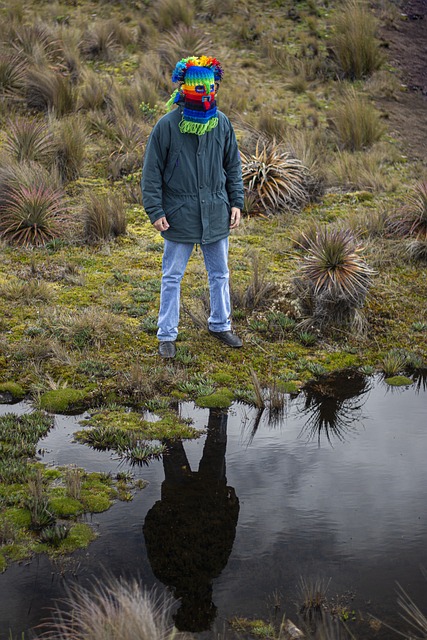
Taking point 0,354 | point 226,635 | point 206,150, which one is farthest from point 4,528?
point 206,150

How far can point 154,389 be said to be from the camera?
588 cm

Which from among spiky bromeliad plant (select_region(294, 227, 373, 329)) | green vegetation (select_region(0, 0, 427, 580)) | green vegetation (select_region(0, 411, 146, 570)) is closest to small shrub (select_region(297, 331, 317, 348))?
green vegetation (select_region(0, 0, 427, 580))

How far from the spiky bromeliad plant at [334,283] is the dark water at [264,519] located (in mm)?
1345

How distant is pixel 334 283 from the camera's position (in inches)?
271

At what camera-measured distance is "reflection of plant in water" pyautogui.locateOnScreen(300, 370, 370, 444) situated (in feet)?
18.0

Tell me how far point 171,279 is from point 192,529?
2.38 meters

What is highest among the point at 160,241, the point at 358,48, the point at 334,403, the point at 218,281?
the point at 358,48

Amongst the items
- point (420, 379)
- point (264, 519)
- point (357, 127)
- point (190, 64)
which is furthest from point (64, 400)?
point (357, 127)

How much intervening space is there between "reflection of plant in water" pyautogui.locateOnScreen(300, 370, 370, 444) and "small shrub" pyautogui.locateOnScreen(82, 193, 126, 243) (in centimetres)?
382

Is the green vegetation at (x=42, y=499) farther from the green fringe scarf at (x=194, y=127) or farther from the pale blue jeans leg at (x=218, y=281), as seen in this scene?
the green fringe scarf at (x=194, y=127)

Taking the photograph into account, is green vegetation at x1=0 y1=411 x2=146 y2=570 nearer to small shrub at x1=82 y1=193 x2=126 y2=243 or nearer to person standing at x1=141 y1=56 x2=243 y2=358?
person standing at x1=141 y1=56 x2=243 y2=358

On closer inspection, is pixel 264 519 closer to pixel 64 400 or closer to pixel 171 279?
pixel 64 400

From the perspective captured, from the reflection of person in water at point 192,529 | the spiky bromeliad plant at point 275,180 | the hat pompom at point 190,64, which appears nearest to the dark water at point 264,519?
the reflection of person in water at point 192,529

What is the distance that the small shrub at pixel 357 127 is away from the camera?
12.0 metres
